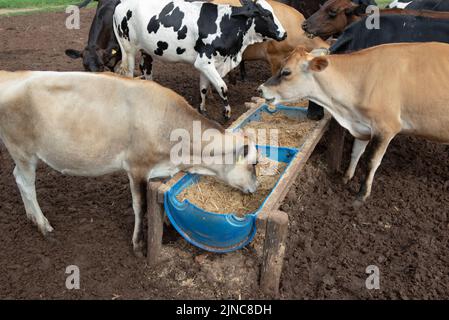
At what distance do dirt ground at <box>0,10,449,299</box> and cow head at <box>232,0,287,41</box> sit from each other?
2.05m

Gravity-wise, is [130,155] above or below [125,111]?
below

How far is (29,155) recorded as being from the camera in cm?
404

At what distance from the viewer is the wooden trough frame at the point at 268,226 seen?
340cm

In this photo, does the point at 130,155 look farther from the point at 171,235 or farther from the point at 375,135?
the point at 375,135

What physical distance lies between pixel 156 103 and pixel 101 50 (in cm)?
393

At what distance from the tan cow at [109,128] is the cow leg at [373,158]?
1.53 metres

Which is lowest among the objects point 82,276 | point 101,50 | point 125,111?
point 82,276

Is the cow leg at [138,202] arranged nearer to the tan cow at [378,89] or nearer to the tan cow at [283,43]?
the tan cow at [378,89]

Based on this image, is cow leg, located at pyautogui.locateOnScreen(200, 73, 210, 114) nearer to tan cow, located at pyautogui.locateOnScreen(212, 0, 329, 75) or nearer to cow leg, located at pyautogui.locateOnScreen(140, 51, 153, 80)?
tan cow, located at pyautogui.locateOnScreen(212, 0, 329, 75)

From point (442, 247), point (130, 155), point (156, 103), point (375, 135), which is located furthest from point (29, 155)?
point (442, 247)

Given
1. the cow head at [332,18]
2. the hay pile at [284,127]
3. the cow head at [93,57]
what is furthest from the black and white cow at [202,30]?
the hay pile at [284,127]

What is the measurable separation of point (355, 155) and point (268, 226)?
243 cm

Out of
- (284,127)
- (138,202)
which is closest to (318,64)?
(284,127)

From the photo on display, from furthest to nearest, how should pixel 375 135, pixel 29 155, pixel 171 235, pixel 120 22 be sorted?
pixel 120 22
pixel 375 135
pixel 171 235
pixel 29 155
